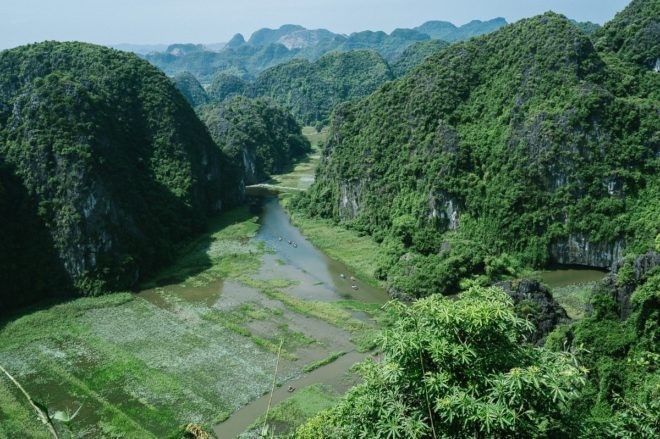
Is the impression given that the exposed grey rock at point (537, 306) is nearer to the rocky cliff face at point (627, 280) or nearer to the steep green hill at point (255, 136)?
the rocky cliff face at point (627, 280)

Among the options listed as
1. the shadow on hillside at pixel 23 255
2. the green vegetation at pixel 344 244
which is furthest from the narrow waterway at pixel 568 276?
the shadow on hillside at pixel 23 255

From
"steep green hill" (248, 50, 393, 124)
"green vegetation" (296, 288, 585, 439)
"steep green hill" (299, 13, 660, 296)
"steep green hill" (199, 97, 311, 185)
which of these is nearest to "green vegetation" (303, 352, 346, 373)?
"steep green hill" (299, 13, 660, 296)

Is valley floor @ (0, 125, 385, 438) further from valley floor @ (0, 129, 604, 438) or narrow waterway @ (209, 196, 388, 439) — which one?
narrow waterway @ (209, 196, 388, 439)

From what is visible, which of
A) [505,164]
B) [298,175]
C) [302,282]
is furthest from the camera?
[298,175]

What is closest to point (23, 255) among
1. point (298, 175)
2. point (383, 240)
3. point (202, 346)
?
point (202, 346)

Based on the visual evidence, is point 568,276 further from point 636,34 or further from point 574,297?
point 636,34

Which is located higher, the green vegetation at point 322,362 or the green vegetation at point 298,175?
the green vegetation at point 298,175

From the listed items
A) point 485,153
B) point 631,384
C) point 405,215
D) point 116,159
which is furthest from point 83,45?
point 631,384
